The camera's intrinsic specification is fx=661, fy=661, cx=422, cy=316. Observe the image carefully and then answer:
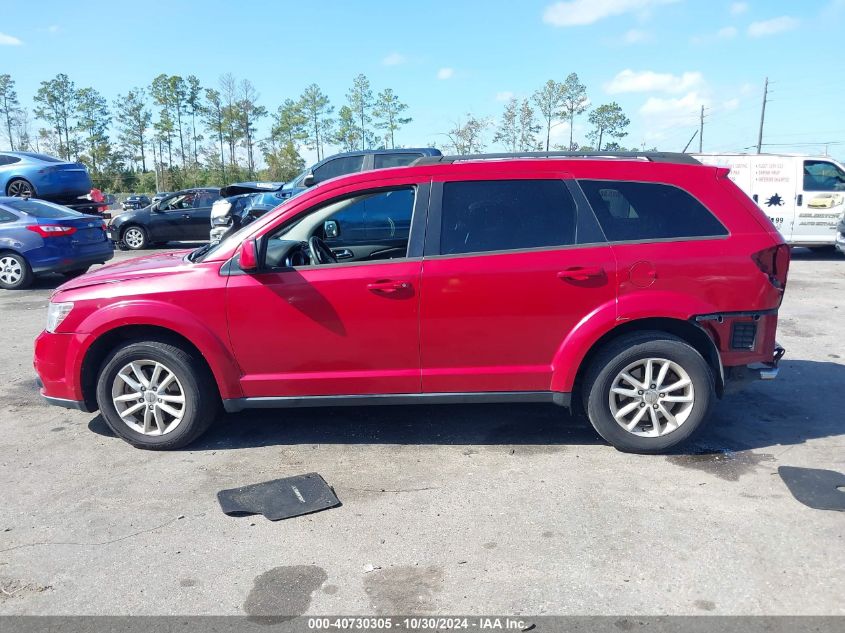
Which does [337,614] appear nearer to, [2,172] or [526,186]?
[526,186]

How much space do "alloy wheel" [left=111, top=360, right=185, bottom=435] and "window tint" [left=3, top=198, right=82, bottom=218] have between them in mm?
8983

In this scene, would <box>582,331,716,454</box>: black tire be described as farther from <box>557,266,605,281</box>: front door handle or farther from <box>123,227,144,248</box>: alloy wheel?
<box>123,227,144,248</box>: alloy wheel

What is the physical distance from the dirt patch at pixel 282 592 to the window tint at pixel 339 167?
944cm

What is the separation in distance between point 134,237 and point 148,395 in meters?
15.5

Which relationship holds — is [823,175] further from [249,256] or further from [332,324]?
[249,256]

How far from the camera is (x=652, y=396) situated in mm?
4363

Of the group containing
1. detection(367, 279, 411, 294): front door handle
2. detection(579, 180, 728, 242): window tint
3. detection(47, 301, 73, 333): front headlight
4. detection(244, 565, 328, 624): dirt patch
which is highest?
detection(579, 180, 728, 242): window tint

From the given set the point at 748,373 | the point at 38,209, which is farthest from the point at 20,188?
the point at 748,373

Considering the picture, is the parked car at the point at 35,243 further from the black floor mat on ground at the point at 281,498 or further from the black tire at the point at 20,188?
the black floor mat on ground at the point at 281,498

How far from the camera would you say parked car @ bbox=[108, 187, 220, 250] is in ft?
60.5

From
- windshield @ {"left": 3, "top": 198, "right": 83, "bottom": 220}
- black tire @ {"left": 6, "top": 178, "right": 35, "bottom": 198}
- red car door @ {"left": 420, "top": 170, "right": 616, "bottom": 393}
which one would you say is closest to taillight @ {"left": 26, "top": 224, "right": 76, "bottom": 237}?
windshield @ {"left": 3, "top": 198, "right": 83, "bottom": 220}

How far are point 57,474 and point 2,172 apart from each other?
557 inches

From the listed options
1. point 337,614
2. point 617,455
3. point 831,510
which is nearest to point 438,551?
point 337,614

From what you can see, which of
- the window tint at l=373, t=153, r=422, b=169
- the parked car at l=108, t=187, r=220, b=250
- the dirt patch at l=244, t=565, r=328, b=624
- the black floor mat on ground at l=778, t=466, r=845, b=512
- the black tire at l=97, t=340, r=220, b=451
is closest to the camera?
the dirt patch at l=244, t=565, r=328, b=624
